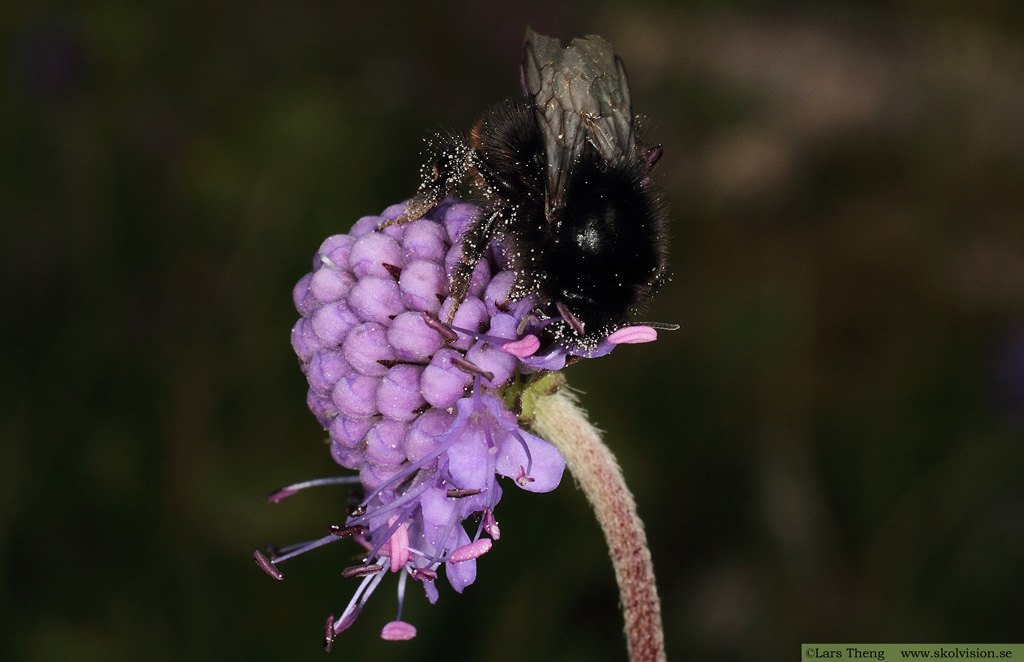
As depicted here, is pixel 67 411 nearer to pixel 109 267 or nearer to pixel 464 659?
pixel 109 267

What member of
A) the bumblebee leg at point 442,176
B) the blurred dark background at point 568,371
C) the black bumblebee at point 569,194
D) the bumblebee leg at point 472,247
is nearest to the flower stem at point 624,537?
the black bumblebee at point 569,194

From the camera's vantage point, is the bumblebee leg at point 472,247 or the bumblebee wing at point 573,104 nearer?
the bumblebee wing at point 573,104

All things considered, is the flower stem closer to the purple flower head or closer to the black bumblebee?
the purple flower head

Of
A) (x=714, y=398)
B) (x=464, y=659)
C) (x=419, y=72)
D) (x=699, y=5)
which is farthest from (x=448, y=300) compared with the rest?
(x=699, y=5)

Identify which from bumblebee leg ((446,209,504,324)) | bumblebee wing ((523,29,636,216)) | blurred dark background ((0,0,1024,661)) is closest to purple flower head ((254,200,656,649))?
bumblebee leg ((446,209,504,324))

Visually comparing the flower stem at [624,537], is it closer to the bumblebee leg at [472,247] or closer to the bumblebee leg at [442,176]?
the bumblebee leg at [472,247]
